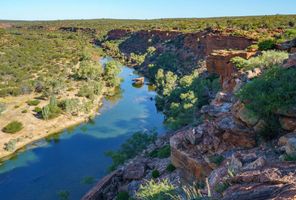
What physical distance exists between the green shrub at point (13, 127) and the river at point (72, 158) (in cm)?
375

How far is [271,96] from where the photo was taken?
16.1 metres

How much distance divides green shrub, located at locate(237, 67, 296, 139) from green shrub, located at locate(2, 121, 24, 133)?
34442 mm

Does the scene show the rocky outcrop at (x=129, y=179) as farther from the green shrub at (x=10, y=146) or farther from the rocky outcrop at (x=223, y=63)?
the green shrub at (x=10, y=146)

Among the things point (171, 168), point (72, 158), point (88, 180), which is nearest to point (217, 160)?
point (171, 168)

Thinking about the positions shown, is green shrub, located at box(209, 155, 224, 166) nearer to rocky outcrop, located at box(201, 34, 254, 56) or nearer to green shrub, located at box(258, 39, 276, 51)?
green shrub, located at box(258, 39, 276, 51)

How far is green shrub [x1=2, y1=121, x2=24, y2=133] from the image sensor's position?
4472 centimetres

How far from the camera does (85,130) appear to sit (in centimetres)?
4797

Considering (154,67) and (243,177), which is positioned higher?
(243,177)

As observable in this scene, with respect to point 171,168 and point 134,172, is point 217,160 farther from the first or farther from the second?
point 134,172

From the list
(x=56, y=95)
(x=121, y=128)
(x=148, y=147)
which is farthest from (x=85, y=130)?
(x=148, y=147)

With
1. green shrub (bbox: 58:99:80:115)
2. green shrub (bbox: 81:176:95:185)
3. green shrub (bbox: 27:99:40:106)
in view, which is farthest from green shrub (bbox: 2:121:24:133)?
green shrub (bbox: 81:176:95:185)

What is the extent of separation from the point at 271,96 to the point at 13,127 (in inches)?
1434

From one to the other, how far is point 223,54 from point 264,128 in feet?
82.9

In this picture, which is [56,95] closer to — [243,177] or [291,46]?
[291,46]
